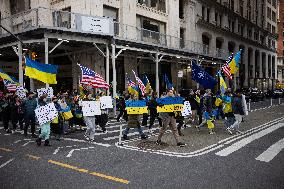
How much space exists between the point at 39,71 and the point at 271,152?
947 centimetres

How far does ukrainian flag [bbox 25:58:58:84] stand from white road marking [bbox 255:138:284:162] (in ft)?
29.3

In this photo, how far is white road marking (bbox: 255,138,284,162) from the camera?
755cm

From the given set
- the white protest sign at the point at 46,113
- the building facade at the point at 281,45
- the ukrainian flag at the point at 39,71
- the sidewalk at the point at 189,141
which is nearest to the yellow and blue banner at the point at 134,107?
the sidewalk at the point at 189,141

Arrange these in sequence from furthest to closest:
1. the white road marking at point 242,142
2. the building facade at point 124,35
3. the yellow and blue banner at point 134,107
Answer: the building facade at point 124,35, the yellow and blue banner at point 134,107, the white road marking at point 242,142

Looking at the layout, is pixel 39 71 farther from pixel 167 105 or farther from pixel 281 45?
pixel 281 45

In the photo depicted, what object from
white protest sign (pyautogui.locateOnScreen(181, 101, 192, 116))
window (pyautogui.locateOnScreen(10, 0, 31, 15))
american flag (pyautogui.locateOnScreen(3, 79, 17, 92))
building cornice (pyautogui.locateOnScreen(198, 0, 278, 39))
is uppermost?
building cornice (pyautogui.locateOnScreen(198, 0, 278, 39))

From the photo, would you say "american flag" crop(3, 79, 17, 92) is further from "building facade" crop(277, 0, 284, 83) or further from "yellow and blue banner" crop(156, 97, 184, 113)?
"building facade" crop(277, 0, 284, 83)

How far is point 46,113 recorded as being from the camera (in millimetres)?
9688

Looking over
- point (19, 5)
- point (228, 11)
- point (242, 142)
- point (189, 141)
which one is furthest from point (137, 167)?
point (228, 11)

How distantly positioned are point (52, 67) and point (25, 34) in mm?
7030

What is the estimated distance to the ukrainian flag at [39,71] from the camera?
471 inches

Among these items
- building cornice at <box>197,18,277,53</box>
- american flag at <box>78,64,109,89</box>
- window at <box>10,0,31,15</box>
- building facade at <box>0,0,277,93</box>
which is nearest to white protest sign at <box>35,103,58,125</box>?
american flag at <box>78,64,109,89</box>

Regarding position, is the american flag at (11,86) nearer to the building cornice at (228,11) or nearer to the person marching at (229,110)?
the person marching at (229,110)

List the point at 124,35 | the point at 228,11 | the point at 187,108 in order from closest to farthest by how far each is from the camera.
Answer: the point at 187,108 < the point at 124,35 < the point at 228,11
